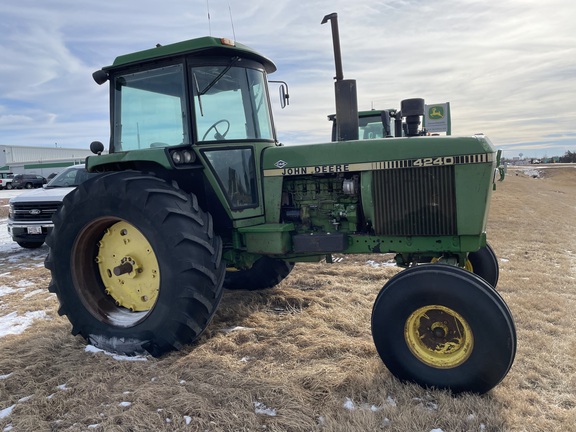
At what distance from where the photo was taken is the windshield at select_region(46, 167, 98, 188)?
379 inches

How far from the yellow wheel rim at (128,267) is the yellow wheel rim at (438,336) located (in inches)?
81.5

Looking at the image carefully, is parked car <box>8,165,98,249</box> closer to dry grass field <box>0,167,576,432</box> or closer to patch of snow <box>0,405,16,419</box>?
dry grass field <box>0,167,576,432</box>

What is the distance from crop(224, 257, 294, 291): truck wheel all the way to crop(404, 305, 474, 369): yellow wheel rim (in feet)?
7.53

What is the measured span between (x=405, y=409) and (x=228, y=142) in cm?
248

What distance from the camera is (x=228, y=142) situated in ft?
12.8

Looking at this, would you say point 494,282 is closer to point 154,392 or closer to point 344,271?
point 344,271

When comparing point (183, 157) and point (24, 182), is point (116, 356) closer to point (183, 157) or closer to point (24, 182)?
point (183, 157)

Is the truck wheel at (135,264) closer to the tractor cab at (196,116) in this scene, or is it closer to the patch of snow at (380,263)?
the tractor cab at (196,116)

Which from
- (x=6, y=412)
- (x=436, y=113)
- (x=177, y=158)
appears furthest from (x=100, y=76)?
(x=436, y=113)

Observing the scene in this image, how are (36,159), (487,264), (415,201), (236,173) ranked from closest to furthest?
1. (415,201)
2. (236,173)
3. (487,264)
4. (36,159)

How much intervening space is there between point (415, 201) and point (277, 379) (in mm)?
1695

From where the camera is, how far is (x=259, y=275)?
515 cm

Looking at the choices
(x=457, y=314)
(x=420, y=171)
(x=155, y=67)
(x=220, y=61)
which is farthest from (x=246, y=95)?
(x=457, y=314)

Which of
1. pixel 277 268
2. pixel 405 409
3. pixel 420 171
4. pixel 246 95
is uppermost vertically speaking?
pixel 246 95
